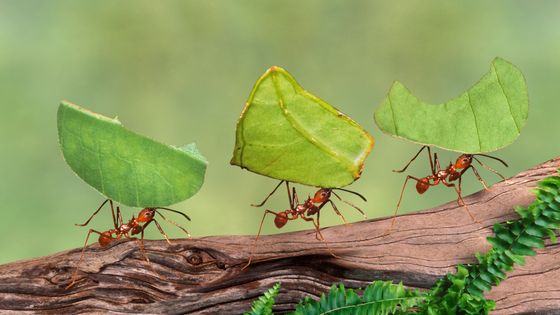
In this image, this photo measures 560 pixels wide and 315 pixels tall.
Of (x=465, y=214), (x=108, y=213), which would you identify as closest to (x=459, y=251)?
(x=465, y=214)

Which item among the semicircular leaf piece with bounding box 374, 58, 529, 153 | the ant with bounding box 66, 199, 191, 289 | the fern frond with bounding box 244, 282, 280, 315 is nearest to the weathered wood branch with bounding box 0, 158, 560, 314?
→ the ant with bounding box 66, 199, 191, 289

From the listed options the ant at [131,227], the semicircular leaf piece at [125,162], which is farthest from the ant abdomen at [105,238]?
the semicircular leaf piece at [125,162]

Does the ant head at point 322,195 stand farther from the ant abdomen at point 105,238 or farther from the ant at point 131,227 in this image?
the ant abdomen at point 105,238

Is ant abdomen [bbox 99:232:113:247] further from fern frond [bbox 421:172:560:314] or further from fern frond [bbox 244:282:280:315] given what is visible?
fern frond [bbox 421:172:560:314]

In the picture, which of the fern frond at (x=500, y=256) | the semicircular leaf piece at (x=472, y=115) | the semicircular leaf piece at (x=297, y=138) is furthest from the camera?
the semicircular leaf piece at (x=472, y=115)

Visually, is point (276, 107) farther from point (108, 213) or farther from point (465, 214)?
point (108, 213)

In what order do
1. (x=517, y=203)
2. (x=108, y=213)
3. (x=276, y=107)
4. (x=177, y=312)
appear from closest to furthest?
1. (x=276, y=107)
2. (x=177, y=312)
3. (x=517, y=203)
4. (x=108, y=213)

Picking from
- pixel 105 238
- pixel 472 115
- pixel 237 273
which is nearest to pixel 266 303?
pixel 237 273
